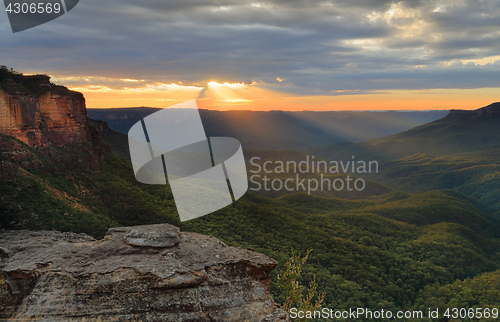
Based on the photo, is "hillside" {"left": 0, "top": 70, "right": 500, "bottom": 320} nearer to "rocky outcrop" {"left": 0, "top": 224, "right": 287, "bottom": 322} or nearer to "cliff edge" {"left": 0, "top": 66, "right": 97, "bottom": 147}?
"cliff edge" {"left": 0, "top": 66, "right": 97, "bottom": 147}

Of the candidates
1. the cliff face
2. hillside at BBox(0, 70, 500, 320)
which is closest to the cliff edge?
the cliff face

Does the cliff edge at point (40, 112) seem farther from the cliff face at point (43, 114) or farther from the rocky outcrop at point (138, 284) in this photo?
the rocky outcrop at point (138, 284)

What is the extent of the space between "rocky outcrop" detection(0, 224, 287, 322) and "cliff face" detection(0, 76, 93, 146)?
30.1m

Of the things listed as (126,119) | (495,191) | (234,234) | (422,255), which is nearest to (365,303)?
(234,234)

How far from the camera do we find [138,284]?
9.86 m

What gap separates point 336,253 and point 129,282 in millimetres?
44492

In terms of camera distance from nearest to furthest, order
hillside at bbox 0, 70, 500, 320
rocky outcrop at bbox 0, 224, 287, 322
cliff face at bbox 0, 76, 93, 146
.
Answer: rocky outcrop at bbox 0, 224, 287, 322, hillside at bbox 0, 70, 500, 320, cliff face at bbox 0, 76, 93, 146

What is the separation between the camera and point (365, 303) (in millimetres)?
39156

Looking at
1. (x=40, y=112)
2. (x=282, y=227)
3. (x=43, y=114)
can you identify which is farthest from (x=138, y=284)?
(x=282, y=227)

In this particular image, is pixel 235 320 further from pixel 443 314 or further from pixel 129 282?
pixel 443 314

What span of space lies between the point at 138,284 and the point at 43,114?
1546 inches

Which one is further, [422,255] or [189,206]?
[422,255]

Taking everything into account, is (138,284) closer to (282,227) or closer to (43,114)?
(43,114)

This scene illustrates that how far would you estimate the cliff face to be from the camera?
110ft
